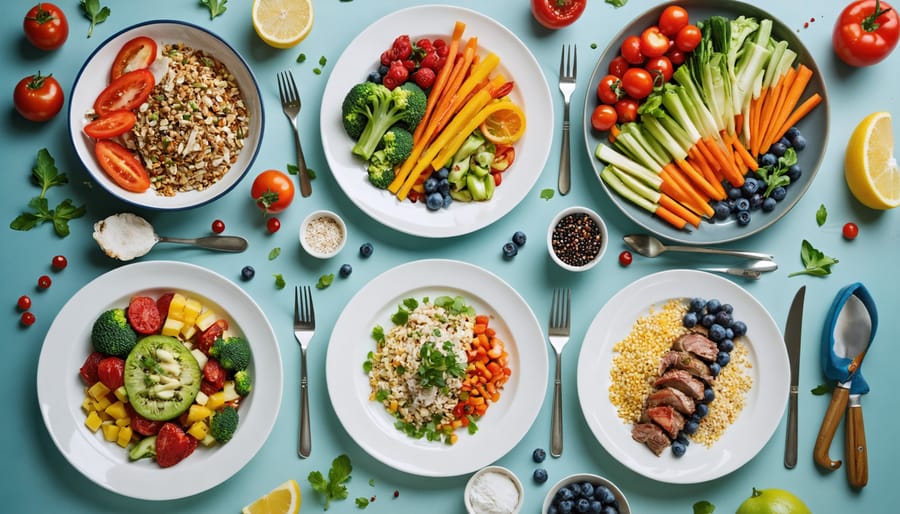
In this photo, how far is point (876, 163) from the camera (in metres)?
3.81

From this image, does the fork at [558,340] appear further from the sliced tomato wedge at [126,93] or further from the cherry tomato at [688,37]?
the sliced tomato wedge at [126,93]

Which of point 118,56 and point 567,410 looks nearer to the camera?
point 118,56

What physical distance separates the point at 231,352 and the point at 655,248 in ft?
7.17

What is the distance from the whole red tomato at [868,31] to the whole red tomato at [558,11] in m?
1.37

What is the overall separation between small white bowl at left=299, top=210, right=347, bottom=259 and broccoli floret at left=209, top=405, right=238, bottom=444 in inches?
34.1

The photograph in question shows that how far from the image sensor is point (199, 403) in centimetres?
357

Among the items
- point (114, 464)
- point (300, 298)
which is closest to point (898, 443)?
point (300, 298)

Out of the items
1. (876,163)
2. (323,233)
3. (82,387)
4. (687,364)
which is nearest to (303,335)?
(323,233)

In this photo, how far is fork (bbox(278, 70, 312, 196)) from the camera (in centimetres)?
377

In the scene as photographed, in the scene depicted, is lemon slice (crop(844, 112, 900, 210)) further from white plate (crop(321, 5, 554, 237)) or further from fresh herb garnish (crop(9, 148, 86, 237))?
fresh herb garnish (crop(9, 148, 86, 237))

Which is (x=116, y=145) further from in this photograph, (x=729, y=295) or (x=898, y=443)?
(x=898, y=443)

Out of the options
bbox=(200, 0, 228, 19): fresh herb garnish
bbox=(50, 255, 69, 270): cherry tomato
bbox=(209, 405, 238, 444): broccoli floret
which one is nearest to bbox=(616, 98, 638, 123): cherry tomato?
bbox=(200, 0, 228, 19): fresh herb garnish

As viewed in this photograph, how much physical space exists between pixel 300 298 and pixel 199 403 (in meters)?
0.70

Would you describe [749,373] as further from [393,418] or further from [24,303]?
[24,303]
